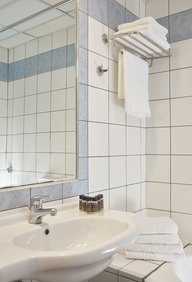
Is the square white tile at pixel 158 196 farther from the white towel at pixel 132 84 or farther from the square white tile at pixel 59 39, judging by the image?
the square white tile at pixel 59 39

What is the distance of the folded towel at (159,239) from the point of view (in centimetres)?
137

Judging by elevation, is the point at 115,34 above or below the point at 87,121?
above

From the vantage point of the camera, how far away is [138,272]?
1.22 metres

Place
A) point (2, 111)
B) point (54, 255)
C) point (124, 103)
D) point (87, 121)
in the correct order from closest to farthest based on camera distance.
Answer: point (54, 255) < point (2, 111) < point (87, 121) < point (124, 103)

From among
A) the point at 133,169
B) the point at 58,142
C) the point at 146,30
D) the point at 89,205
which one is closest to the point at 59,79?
the point at 58,142

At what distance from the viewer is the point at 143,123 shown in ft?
6.34

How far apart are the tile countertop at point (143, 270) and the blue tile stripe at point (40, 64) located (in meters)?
0.94

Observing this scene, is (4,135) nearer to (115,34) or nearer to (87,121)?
(87,121)

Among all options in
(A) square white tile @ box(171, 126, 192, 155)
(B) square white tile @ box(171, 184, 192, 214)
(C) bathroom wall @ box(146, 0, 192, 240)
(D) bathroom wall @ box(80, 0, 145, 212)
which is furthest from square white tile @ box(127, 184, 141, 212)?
(A) square white tile @ box(171, 126, 192, 155)

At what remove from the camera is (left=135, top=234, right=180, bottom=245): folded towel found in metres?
1.37

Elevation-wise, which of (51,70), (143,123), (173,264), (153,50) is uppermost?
(153,50)

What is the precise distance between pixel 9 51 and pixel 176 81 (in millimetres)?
1081

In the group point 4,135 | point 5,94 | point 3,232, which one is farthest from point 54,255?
point 5,94

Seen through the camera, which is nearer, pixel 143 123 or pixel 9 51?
pixel 9 51
